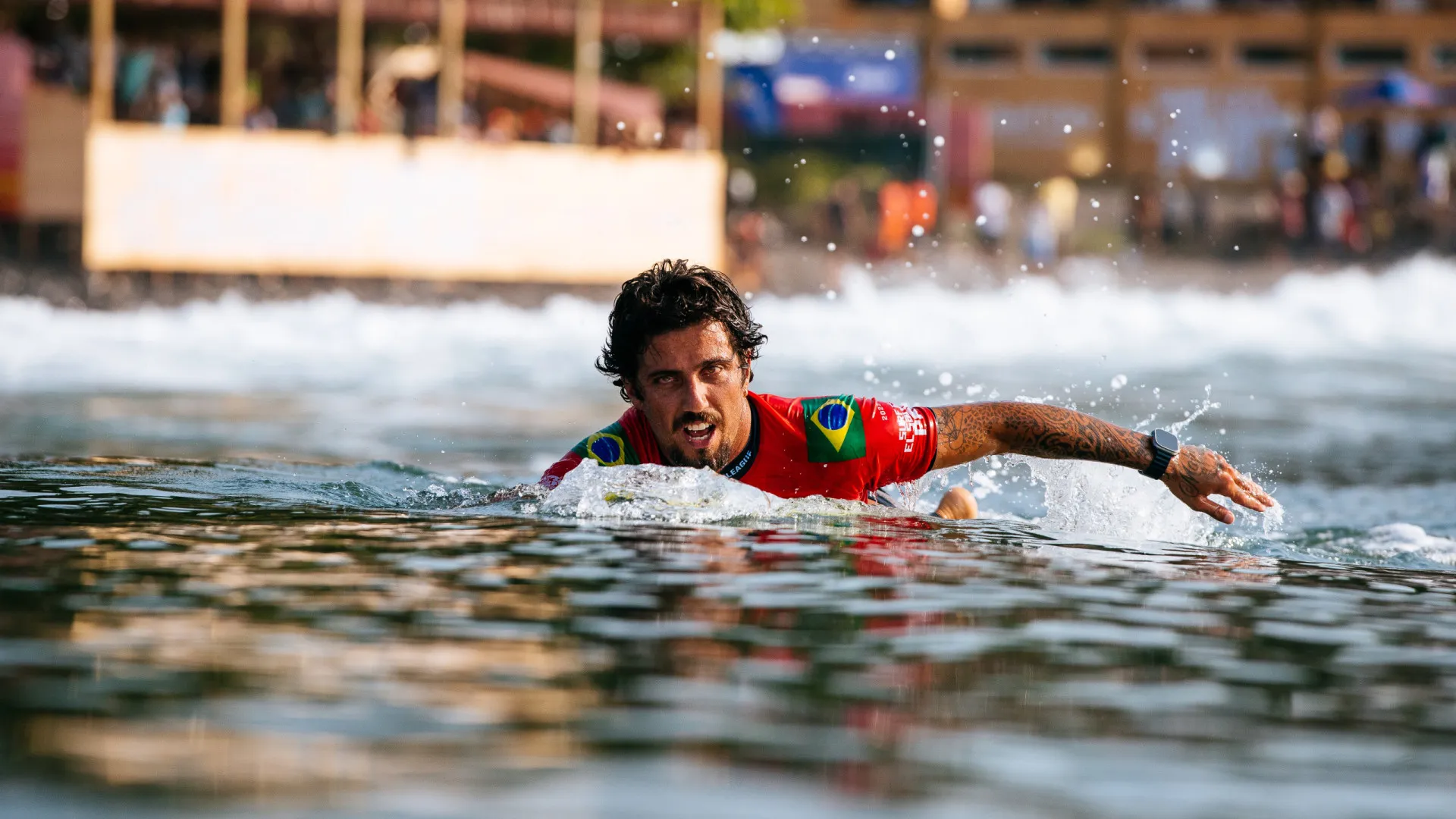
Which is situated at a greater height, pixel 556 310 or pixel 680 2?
pixel 680 2

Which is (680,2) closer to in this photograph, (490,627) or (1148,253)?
(1148,253)

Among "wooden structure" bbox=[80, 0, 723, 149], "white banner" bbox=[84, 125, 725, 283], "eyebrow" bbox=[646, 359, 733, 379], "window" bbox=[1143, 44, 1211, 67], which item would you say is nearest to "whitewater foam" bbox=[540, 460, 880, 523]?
"eyebrow" bbox=[646, 359, 733, 379]

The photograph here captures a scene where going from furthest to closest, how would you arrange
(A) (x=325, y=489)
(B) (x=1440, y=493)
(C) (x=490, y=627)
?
(B) (x=1440, y=493) → (A) (x=325, y=489) → (C) (x=490, y=627)

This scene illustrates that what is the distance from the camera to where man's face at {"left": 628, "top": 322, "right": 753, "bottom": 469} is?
742 centimetres

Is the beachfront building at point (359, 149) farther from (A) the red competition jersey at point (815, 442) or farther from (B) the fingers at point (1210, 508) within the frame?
(B) the fingers at point (1210, 508)

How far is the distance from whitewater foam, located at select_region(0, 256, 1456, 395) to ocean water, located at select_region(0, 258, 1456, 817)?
19.2 feet

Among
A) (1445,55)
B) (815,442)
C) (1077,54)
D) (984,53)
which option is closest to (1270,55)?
(1445,55)

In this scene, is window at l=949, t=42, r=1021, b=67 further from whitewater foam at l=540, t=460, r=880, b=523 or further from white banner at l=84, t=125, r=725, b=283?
whitewater foam at l=540, t=460, r=880, b=523

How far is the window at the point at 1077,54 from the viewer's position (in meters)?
51.8

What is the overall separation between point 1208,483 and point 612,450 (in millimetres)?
2147

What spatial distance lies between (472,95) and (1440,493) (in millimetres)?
16996

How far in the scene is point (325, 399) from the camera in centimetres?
1644

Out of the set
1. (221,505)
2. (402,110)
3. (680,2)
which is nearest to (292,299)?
(402,110)

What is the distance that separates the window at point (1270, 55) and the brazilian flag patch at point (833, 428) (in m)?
45.6
